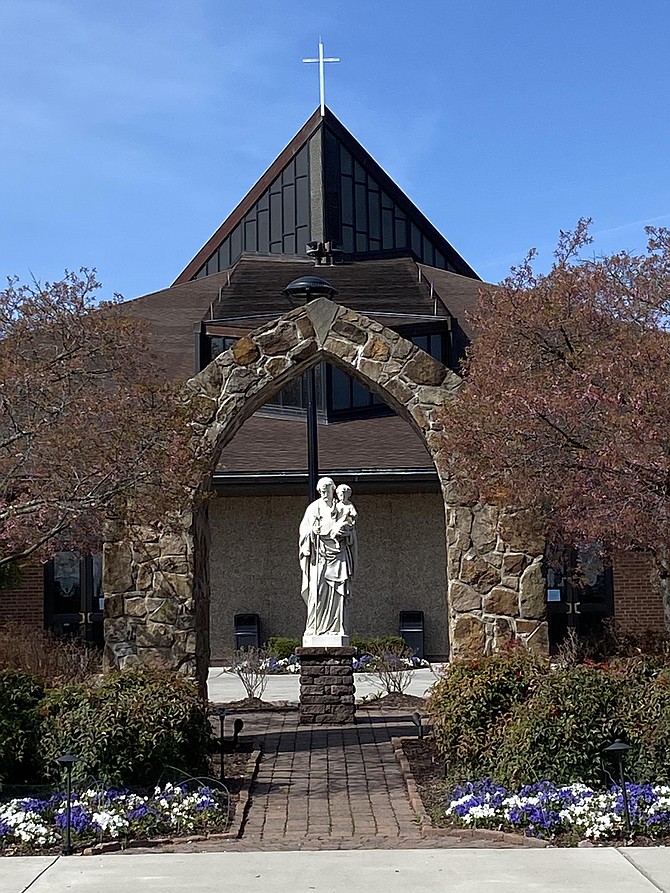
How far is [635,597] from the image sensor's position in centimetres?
2183

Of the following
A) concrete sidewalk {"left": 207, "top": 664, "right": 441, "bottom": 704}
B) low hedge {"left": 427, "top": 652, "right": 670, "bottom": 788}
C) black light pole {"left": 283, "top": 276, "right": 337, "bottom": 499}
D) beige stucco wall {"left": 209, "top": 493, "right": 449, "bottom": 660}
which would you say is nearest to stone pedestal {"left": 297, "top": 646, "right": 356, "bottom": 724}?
concrete sidewalk {"left": 207, "top": 664, "right": 441, "bottom": 704}

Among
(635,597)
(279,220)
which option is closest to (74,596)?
(635,597)

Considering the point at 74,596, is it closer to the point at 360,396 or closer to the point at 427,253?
the point at 360,396

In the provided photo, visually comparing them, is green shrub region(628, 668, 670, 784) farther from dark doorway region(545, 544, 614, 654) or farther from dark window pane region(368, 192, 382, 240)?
dark window pane region(368, 192, 382, 240)

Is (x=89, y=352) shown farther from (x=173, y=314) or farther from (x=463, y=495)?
(x=173, y=314)

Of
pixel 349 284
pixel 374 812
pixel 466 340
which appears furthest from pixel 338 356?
pixel 349 284

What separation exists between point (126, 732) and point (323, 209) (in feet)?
88.1

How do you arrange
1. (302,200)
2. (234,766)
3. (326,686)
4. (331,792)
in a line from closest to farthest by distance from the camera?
1. (331,792)
2. (234,766)
3. (326,686)
4. (302,200)

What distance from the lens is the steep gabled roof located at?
1351 inches

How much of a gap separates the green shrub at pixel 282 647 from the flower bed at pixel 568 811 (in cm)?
1298

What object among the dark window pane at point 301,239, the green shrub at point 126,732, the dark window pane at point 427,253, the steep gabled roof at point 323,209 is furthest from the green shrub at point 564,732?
the dark window pane at point 427,253

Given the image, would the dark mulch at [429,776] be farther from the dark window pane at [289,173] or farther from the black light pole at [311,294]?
the dark window pane at [289,173]

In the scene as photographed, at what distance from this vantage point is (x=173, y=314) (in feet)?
91.9

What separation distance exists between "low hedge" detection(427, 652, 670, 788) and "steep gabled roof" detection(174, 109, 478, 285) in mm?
25305
